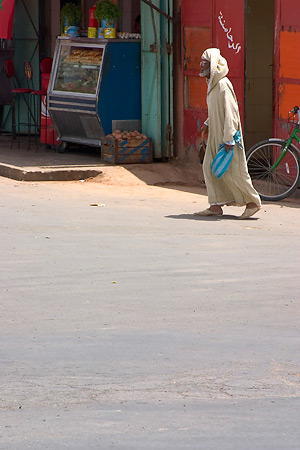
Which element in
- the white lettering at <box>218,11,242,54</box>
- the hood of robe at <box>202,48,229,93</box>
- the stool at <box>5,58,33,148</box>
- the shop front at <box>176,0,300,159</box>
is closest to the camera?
the hood of robe at <box>202,48,229,93</box>

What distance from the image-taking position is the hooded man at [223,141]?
945 cm

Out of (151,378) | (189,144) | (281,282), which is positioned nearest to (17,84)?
(189,144)

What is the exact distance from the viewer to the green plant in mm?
13945

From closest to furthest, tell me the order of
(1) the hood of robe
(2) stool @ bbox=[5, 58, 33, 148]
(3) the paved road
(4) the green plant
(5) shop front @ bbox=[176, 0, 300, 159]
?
(3) the paved road, (1) the hood of robe, (5) shop front @ bbox=[176, 0, 300, 159], (4) the green plant, (2) stool @ bbox=[5, 58, 33, 148]

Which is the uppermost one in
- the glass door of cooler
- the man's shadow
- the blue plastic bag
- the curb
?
the glass door of cooler

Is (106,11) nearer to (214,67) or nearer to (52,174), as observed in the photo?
(52,174)

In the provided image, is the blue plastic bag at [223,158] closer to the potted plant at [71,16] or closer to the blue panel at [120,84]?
the blue panel at [120,84]

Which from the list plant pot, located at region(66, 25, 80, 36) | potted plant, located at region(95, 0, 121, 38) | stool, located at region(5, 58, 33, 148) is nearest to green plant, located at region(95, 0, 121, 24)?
potted plant, located at region(95, 0, 121, 38)

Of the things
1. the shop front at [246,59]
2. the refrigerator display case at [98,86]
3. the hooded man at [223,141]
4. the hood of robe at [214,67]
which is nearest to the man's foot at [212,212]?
the hooded man at [223,141]

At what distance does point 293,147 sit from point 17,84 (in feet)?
26.7

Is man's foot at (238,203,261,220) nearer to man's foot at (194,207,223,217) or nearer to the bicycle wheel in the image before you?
man's foot at (194,207,223,217)

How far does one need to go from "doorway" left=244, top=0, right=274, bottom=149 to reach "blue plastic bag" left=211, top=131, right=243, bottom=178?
397 centimetres

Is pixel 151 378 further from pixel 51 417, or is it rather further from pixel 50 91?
pixel 50 91

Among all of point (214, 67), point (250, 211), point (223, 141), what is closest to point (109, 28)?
point (214, 67)
